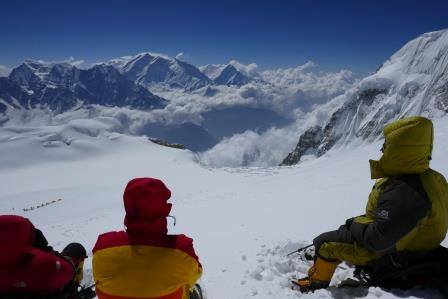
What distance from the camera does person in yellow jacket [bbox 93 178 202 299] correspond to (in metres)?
3.53

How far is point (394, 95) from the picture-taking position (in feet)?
472

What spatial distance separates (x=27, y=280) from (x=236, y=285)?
130 inches

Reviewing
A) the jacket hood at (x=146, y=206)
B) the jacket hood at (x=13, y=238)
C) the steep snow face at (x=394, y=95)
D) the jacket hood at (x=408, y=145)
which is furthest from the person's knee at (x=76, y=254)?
the steep snow face at (x=394, y=95)

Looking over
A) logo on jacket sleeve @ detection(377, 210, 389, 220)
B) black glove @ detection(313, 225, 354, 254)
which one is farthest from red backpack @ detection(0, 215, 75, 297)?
logo on jacket sleeve @ detection(377, 210, 389, 220)

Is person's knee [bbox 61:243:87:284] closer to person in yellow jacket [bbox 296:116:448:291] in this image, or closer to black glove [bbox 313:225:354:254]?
black glove [bbox 313:225:354:254]

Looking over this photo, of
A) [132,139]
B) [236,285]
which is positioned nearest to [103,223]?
[236,285]

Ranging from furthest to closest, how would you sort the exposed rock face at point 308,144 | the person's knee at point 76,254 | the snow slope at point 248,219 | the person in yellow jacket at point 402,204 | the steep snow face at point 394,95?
the exposed rock face at point 308,144, the steep snow face at point 394,95, the snow slope at point 248,219, the person's knee at point 76,254, the person in yellow jacket at point 402,204

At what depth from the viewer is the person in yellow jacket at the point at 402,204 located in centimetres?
432

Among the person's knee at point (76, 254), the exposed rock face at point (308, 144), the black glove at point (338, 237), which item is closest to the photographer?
the black glove at point (338, 237)

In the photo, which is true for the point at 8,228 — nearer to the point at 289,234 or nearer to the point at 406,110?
the point at 289,234

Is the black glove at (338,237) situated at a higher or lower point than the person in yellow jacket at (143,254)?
lower

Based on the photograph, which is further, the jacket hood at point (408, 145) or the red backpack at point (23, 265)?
the jacket hood at point (408, 145)

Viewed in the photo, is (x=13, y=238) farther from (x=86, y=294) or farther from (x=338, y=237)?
(x=338, y=237)

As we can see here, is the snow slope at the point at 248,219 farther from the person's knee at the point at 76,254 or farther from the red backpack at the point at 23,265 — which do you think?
the red backpack at the point at 23,265
